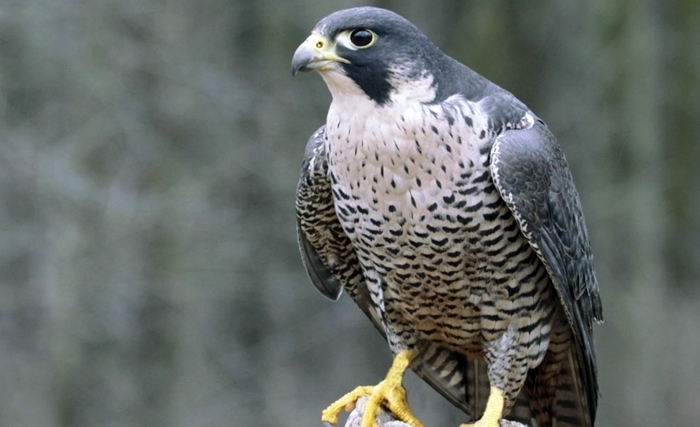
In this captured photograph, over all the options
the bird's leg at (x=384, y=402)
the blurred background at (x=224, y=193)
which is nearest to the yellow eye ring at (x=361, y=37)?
the bird's leg at (x=384, y=402)

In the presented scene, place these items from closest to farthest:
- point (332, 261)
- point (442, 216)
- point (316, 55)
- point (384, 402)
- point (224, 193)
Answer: point (316, 55)
point (442, 216)
point (384, 402)
point (332, 261)
point (224, 193)

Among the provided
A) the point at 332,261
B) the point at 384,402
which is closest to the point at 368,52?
the point at 332,261

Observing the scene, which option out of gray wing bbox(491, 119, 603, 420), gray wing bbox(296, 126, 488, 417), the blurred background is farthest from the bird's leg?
the blurred background

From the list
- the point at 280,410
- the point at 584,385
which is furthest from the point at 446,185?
the point at 280,410

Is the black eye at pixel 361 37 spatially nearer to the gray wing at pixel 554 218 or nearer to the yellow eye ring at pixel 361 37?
the yellow eye ring at pixel 361 37

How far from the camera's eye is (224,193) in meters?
6.91

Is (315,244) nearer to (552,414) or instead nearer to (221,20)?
(552,414)

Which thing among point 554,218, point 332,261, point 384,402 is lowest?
point 384,402

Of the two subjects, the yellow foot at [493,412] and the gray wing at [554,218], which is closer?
the gray wing at [554,218]

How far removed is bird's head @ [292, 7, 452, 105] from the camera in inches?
116

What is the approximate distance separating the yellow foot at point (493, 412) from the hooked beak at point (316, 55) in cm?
126

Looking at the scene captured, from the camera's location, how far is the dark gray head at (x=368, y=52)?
295cm

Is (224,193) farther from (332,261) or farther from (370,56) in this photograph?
Answer: (370,56)

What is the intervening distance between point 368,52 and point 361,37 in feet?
0.17
